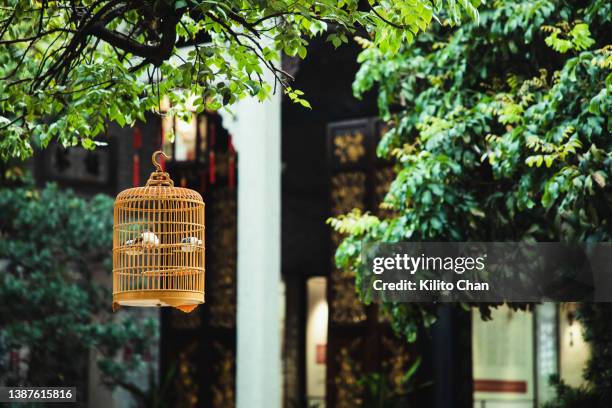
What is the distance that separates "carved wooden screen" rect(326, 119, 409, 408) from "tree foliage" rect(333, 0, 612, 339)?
3396mm

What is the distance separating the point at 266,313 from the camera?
37.2 ft

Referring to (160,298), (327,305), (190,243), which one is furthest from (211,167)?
(160,298)

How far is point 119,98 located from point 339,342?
6753 millimetres

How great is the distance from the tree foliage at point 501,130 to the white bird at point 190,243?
2.13 metres

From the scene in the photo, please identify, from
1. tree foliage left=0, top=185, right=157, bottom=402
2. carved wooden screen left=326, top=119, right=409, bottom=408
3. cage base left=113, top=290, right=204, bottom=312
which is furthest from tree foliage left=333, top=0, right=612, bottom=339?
tree foliage left=0, top=185, right=157, bottom=402

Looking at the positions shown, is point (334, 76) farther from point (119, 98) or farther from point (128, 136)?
point (119, 98)

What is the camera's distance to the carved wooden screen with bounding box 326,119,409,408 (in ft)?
39.9

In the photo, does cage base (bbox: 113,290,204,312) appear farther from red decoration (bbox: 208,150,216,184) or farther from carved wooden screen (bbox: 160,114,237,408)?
carved wooden screen (bbox: 160,114,237,408)

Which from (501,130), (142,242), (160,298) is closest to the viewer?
(160,298)

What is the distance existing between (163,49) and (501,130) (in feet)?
11.6

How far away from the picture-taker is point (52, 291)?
12312mm

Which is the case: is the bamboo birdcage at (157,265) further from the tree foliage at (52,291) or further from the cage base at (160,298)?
the tree foliage at (52,291)

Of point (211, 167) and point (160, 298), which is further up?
point (211, 167)

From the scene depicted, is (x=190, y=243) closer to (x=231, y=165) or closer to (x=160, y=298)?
(x=160, y=298)
